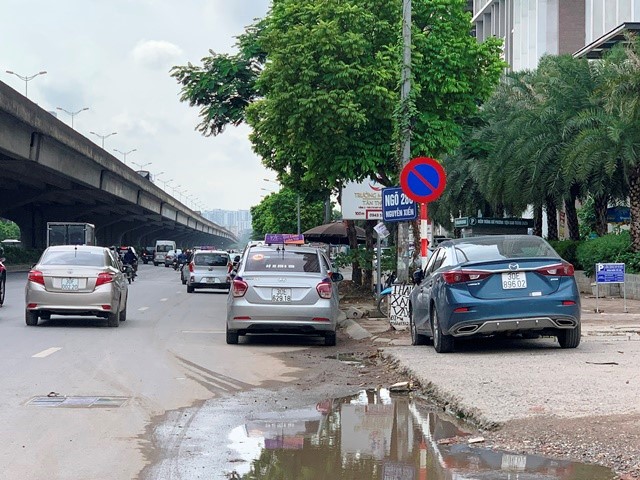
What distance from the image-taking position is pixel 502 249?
1448 centimetres

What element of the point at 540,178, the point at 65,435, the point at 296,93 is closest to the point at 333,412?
the point at 65,435

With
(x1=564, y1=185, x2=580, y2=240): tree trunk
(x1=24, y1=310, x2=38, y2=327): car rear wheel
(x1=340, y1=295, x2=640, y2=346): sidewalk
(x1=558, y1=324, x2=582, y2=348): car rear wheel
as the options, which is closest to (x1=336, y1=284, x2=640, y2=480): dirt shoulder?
(x1=558, y1=324, x2=582, y2=348): car rear wheel

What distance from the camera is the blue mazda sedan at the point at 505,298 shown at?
13.7 m

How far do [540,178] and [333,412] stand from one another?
107ft

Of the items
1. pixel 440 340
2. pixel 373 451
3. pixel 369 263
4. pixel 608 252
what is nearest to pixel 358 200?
pixel 369 263

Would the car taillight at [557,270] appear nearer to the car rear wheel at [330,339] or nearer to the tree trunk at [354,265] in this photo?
the car rear wheel at [330,339]

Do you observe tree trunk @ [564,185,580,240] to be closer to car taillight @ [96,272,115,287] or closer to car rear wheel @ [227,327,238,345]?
car taillight @ [96,272,115,287]

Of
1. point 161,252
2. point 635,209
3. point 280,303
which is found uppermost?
point 635,209

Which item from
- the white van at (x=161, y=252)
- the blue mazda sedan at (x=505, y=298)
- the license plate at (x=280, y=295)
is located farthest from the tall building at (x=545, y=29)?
the blue mazda sedan at (x=505, y=298)

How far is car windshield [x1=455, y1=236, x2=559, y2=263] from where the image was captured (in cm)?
1429

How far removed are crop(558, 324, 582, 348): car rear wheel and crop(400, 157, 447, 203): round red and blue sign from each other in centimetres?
404

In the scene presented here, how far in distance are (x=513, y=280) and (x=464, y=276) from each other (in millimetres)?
634

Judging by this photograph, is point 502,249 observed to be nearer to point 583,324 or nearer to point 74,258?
point 583,324

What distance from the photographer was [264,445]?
26.5 ft
